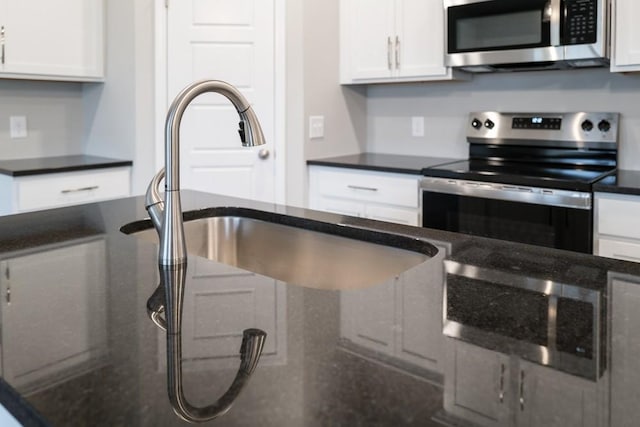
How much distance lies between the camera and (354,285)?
1.71 metres

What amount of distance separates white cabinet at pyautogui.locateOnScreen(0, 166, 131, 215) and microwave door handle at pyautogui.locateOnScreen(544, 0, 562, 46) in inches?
91.9

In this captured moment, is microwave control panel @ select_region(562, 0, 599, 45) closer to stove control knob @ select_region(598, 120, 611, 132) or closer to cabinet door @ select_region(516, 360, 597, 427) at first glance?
stove control knob @ select_region(598, 120, 611, 132)

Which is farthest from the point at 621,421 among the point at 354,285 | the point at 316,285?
the point at 316,285

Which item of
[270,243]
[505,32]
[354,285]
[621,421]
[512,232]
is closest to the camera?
[621,421]

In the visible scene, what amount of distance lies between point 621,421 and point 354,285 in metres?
1.09

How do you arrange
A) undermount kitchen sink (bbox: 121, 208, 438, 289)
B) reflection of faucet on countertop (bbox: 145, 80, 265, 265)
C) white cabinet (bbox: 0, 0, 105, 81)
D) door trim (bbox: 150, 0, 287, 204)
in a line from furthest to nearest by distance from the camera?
door trim (bbox: 150, 0, 287, 204), white cabinet (bbox: 0, 0, 105, 81), undermount kitchen sink (bbox: 121, 208, 438, 289), reflection of faucet on countertop (bbox: 145, 80, 265, 265)

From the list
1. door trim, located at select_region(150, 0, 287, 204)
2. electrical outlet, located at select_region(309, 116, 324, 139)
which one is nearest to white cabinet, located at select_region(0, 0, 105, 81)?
door trim, located at select_region(150, 0, 287, 204)

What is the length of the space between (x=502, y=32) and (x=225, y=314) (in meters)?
2.50

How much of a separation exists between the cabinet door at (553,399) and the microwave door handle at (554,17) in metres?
2.42

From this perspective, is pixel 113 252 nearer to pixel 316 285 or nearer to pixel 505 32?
pixel 316 285

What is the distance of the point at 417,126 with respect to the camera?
3.82 metres

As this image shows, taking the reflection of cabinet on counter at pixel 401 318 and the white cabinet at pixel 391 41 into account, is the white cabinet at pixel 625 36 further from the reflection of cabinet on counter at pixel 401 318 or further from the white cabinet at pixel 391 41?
the reflection of cabinet on counter at pixel 401 318

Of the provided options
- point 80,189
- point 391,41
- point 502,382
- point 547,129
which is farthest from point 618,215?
point 80,189

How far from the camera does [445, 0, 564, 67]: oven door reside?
9.38 ft
